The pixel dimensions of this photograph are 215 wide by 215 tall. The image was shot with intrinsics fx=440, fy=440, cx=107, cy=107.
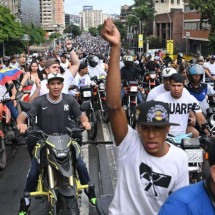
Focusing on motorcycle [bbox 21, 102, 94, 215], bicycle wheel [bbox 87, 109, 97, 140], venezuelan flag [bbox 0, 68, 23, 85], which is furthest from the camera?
bicycle wheel [bbox 87, 109, 97, 140]

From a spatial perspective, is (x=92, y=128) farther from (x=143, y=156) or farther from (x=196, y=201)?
(x=196, y=201)

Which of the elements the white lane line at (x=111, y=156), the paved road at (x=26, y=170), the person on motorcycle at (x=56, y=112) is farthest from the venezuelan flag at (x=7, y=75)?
the person on motorcycle at (x=56, y=112)

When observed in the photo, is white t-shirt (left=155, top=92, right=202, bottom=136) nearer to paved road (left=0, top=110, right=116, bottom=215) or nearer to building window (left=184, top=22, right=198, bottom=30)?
paved road (left=0, top=110, right=116, bottom=215)

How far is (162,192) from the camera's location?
2.65 m

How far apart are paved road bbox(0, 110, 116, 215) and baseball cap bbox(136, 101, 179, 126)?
218 centimetres

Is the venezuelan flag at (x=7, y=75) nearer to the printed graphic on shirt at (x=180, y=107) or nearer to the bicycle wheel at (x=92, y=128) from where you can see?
the bicycle wheel at (x=92, y=128)

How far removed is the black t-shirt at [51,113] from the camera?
5.11 meters

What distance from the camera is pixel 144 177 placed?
2627mm

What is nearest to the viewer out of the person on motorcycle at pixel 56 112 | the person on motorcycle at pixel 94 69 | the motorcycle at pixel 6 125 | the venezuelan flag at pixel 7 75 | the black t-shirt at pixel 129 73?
the person on motorcycle at pixel 56 112

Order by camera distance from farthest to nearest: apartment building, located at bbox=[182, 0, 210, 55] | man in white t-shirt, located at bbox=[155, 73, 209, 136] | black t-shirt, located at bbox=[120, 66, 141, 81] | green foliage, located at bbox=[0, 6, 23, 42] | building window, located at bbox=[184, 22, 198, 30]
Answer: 1. building window, located at bbox=[184, 22, 198, 30]
2. apartment building, located at bbox=[182, 0, 210, 55]
3. green foliage, located at bbox=[0, 6, 23, 42]
4. black t-shirt, located at bbox=[120, 66, 141, 81]
5. man in white t-shirt, located at bbox=[155, 73, 209, 136]

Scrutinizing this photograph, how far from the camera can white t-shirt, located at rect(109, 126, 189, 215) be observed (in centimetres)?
263

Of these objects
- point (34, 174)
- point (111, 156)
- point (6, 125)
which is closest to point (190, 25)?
point (6, 125)

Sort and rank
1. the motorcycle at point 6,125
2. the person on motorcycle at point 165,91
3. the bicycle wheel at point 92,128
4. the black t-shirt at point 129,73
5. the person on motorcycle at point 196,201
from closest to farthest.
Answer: the person on motorcycle at point 196,201, the person on motorcycle at point 165,91, the motorcycle at point 6,125, the bicycle wheel at point 92,128, the black t-shirt at point 129,73

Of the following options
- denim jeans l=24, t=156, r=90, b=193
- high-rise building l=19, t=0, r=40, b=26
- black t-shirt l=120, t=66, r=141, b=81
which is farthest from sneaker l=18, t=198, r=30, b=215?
high-rise building l=19, t=0, r=40, b=26
